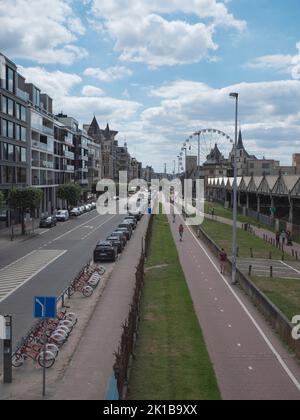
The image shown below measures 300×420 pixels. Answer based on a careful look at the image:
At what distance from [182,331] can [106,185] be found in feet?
445

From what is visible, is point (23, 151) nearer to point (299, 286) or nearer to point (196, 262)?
point (196, 262)

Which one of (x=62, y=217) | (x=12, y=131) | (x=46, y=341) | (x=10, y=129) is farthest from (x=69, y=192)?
(x=46, y=341)

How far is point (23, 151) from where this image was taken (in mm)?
71312

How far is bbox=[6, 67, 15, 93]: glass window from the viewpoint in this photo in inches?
2463

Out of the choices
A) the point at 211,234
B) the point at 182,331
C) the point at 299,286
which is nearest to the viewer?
the point at 182,331

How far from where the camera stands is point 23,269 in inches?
1417

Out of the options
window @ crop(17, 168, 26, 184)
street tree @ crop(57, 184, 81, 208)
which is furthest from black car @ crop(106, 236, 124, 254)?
street tree @ crop(57, 184, 81, 208)

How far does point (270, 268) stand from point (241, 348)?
1598cm

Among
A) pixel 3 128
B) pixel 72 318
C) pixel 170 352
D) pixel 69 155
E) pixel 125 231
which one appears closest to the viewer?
pixel 170 352

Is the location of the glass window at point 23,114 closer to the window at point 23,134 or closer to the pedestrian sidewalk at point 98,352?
the window at point 23,134

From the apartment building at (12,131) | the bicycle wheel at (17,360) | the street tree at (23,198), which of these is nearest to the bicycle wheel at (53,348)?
the bicycle wheel at (17,360)

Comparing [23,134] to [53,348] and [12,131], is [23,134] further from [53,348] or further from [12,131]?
[53,348]

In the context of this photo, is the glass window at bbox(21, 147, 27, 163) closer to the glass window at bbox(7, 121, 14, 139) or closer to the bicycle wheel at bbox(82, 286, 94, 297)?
the glass window at bbox(7, 121, 14, 139)

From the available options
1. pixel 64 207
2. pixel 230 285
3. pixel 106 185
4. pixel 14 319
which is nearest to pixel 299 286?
pixel 230 285
